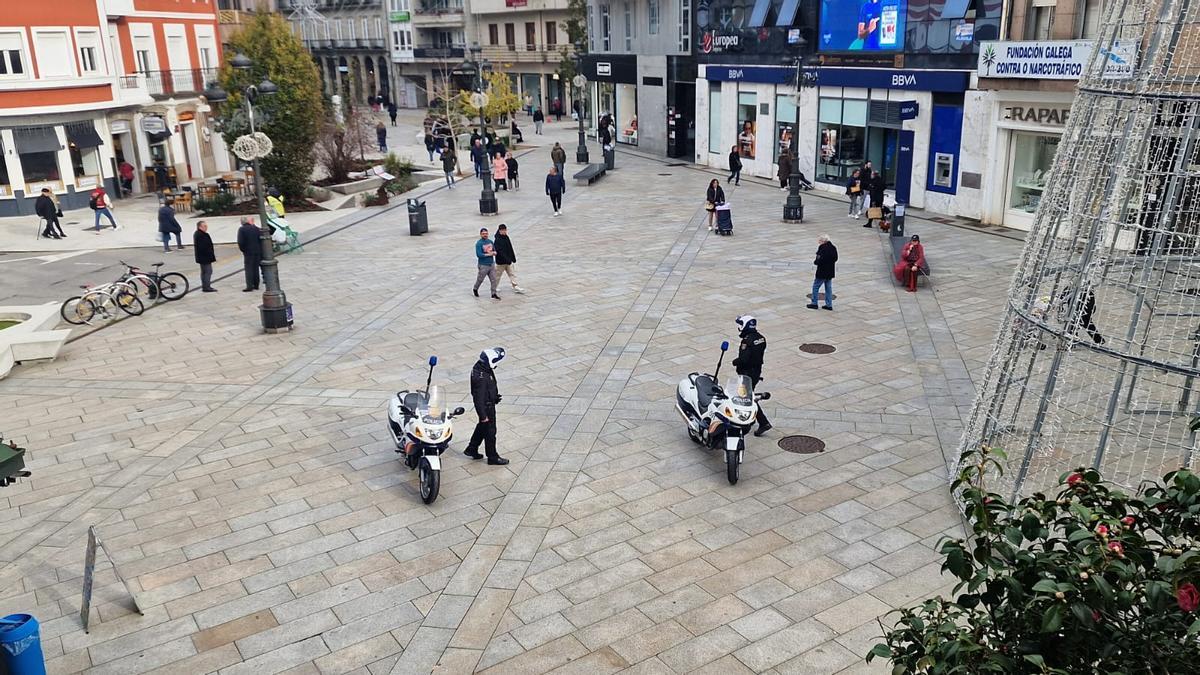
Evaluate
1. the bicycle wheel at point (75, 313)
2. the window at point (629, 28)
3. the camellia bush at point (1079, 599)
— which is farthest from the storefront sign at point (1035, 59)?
the window at point (629, 28)

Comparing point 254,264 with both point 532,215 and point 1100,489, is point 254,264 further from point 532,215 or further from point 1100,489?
point 1100,489

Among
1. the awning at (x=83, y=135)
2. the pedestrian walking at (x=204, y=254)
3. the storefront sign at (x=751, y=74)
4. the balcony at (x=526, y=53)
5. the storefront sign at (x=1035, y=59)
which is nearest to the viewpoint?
the pedestrian walking at (x=204, y=254)

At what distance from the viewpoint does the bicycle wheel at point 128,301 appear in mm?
19047

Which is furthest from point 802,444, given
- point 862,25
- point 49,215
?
point 49,215

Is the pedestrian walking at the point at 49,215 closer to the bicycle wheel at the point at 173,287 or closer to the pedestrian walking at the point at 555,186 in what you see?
the bicycle wheel at the point at 173,287

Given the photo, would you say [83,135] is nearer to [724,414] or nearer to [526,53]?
[724,414]

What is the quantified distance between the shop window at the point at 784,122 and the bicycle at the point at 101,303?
2239 centimetres

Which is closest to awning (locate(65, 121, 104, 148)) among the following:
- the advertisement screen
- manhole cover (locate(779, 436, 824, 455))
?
the advertisement screen

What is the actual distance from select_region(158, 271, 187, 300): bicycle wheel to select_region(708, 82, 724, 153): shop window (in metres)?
24.1

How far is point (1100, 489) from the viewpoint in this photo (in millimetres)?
4648

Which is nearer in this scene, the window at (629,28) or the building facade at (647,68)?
the building facade at (647,68)

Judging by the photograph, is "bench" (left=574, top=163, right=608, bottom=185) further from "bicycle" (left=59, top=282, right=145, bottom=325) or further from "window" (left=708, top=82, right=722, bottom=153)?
"bicycle" (left=59, top=282, right=145, bottom=325)

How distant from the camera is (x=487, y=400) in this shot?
11484 millimetres

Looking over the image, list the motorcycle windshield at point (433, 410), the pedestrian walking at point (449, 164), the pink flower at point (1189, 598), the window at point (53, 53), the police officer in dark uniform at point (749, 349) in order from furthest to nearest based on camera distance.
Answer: the pedestrian walking at point (449, 164), the window at point (53, 53), the police officer in dark uniform at point (749, 349), the motorcycle windshield at point (433, 410), the pink flower at point (1189, 598)
